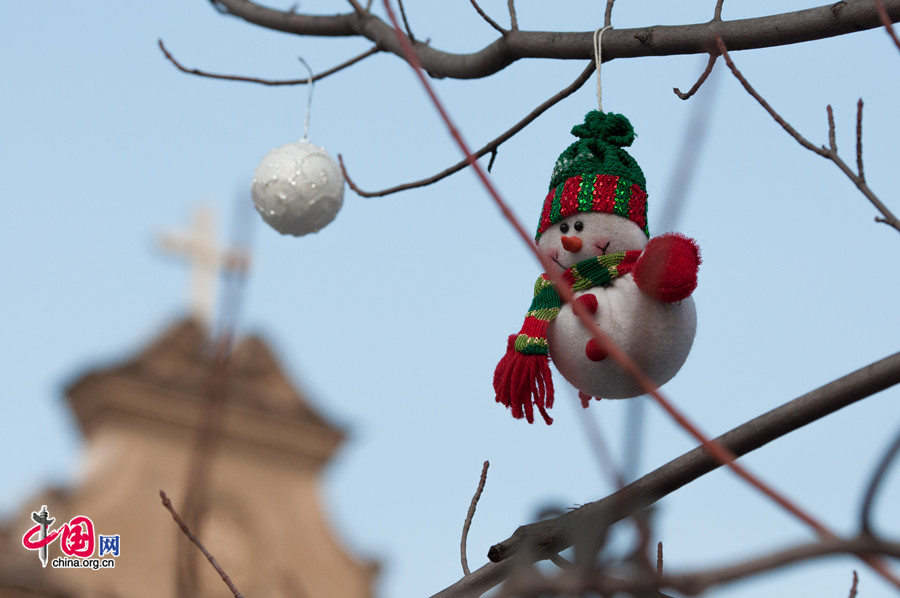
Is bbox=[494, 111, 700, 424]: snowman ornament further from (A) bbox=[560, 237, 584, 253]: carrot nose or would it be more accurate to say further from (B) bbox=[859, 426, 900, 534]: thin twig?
(B) bbox=[859, 426, 900, 534]: thin twig

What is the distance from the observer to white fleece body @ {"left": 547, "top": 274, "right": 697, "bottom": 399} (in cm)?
112

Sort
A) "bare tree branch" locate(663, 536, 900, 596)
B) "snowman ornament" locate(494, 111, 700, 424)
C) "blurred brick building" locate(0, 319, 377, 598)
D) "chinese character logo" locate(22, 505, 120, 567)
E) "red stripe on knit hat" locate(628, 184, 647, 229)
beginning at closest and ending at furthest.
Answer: "bare tree branch" locate(663, 536, 900, 596), "snowman ornament" locate(494, 111, 700, 424), "red stripe on knit hat" locate(628, 184, 647, 229), "chinese character logo" locate(22, 505, 120, 567), "blurred brick building" locate(0, 319, 377, 598)

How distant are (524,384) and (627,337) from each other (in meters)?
0.12

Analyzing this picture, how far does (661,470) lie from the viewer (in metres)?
0.88

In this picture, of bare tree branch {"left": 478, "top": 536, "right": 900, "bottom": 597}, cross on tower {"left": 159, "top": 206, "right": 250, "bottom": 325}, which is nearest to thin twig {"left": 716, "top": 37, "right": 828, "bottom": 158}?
bare tree branch {"left": 478, "top": 536, "right": 900, "bottom": 597}

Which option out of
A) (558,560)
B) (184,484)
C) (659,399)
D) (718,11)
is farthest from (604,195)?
(184,484)

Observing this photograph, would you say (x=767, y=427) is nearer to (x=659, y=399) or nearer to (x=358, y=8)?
(x=659, y=399)

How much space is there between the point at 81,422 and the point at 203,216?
1.52 metres


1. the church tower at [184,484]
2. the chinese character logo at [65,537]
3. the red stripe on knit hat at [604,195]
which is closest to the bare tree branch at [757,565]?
the red stripe on knit hat at [604,195]

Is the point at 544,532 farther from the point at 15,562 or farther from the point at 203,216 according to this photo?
the point at 203,216

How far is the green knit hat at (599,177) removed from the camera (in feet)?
3.95

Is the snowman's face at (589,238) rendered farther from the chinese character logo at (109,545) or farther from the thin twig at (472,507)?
the chinese character logo at (109,545)

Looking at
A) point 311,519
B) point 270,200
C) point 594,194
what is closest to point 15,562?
point 311,519

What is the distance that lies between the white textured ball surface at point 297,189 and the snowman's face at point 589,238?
0.44 meters
